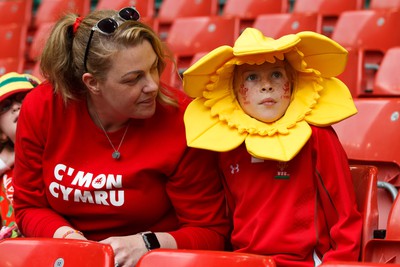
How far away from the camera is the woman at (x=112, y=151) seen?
191 cm

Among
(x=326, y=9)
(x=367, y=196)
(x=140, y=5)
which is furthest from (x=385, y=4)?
(x=367, y=196)

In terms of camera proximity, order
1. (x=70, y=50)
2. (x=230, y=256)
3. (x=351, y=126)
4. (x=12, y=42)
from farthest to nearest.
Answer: (x=12, y=42), (x=351, y=126), (x=70, y=50), (x=230, y=256)

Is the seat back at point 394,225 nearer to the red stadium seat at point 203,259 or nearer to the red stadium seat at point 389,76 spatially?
the red stadium seat at point 203,259

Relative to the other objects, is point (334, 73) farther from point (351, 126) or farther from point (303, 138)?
point (351, 126)

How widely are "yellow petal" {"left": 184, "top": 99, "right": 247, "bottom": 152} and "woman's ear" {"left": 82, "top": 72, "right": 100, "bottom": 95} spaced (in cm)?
23

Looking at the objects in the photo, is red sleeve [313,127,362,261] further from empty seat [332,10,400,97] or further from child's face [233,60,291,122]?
empty seat [332,10,400,97]

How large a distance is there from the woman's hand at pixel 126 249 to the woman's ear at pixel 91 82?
0.36 meters

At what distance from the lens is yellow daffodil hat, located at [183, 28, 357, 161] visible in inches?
69.9

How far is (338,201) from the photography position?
1.77m

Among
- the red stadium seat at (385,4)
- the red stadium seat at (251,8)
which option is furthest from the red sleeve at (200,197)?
the red stadium seat at (251,8)

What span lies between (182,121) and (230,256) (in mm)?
560

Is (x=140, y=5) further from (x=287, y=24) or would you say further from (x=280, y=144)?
(x=280, y=144)

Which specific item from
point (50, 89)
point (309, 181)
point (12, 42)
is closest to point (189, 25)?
point (12, 42)

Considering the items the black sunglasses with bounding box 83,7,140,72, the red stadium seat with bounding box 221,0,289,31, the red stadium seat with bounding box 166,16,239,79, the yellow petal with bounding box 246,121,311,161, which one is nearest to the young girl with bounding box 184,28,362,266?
the yellow petal with bounding box 246,121,311,161
